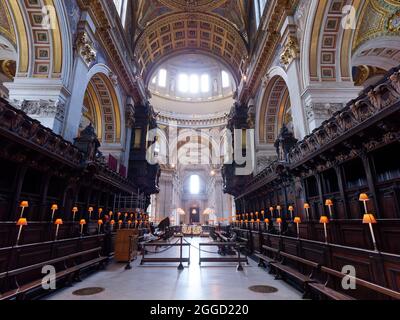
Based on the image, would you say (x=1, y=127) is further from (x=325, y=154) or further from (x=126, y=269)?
(x=325, y=154)

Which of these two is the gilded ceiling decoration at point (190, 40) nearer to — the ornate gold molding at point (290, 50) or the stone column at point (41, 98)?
the ornate gold molding at point (290, 50)

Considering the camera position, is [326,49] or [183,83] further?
[183,83]

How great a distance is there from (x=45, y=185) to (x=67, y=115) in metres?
3.20

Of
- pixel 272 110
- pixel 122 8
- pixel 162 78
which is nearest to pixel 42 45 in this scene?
pixel 122 8

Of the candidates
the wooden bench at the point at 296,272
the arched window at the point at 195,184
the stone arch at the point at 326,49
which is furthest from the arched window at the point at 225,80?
the wooden bench at the point at 296,272

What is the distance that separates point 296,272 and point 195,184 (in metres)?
41.3

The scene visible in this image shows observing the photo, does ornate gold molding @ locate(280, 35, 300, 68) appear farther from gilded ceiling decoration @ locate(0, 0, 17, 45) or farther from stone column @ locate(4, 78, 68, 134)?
gilded ceiling decoration @ locate(0, 0, 17, 45)

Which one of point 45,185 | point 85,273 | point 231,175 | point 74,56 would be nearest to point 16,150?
point 45,185

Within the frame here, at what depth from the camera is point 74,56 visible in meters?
8.73

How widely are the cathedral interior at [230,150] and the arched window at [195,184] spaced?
88.1ft

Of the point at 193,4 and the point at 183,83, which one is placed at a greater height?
the point at 183,83

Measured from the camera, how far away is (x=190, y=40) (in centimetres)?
1942

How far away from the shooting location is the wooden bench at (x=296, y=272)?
3808 mm

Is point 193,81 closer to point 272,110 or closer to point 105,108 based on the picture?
point 272,110
